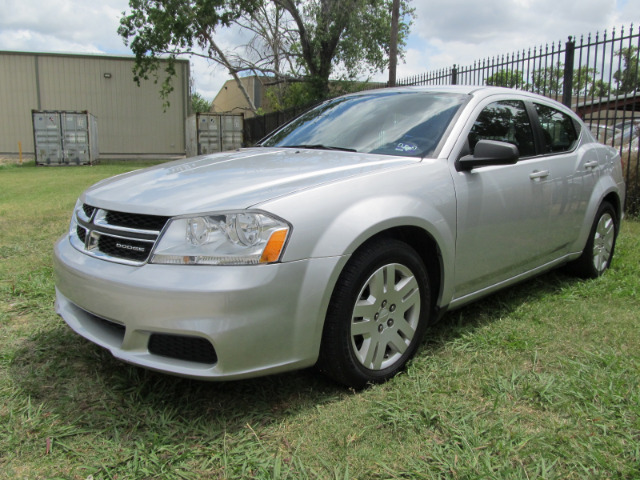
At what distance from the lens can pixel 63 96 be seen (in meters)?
31.7

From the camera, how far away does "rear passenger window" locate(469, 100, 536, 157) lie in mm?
3166

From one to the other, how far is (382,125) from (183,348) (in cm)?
182

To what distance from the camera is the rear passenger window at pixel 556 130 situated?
3.72m

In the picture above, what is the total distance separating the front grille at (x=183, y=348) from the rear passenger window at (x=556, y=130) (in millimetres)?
2708

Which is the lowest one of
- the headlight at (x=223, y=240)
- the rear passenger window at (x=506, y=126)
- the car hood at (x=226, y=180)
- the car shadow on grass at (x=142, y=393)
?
the car shadow on grass at (x=142, y=393)

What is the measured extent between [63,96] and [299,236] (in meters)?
34.4

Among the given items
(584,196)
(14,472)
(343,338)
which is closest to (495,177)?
(584,196)

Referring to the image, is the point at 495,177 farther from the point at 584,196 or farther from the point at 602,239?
the point at 602,239

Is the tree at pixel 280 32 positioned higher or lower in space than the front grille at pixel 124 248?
higher

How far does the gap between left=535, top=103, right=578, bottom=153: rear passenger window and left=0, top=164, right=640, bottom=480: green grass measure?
1240 mm

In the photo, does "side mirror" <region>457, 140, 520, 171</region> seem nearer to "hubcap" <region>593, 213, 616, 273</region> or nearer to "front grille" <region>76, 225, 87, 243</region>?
"hubcap" <region>593, 213, 616, 273</region>

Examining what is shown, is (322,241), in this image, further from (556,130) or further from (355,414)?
(556,130)

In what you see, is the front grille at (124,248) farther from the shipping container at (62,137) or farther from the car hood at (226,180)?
the shipping container at (62,137)

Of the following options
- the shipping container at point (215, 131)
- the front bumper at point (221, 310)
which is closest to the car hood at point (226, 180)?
the front bumper at point (221, 310)
